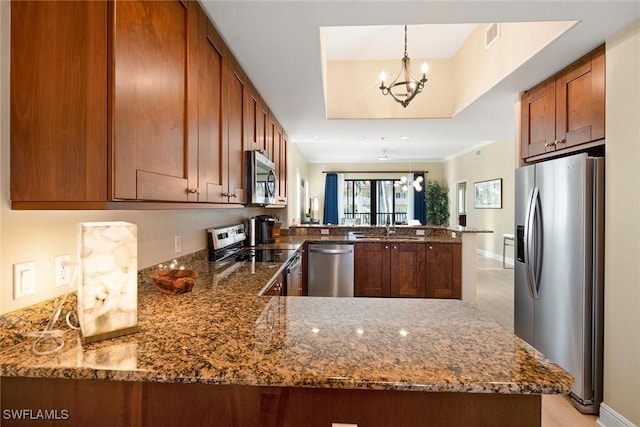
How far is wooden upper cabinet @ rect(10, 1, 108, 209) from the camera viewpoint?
972 mm

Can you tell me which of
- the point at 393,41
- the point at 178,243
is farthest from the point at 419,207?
the point at 178,243

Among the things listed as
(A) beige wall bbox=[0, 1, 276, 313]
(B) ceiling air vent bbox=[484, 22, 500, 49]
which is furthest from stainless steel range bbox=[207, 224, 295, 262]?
(B) ceiling air vent bbox=[484, 22, 500, 49]

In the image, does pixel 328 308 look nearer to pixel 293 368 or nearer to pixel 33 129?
pixel 293 368

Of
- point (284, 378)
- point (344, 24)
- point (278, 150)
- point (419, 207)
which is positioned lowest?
point (284, 378)

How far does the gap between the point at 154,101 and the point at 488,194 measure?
8.03 metres

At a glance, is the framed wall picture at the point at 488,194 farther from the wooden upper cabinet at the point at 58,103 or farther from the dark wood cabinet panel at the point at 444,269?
the wooden upper cabinet at the point at 58,103

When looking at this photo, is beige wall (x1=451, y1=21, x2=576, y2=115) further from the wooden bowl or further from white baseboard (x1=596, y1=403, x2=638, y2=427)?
the wooden bowl

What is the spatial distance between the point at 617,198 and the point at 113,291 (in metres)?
2.52

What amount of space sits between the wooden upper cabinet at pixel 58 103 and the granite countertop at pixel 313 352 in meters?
0.43

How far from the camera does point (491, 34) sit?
9.71 ft

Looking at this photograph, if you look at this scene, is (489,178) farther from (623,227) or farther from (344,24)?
(344,24)

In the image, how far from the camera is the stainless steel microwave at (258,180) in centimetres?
245

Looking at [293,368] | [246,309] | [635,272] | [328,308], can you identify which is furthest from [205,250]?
[635,272]

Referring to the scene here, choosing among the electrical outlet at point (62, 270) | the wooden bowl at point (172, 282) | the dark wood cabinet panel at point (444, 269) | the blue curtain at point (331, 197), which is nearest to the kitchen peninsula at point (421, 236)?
the dark wood cabinet panel at point (444, 269)
